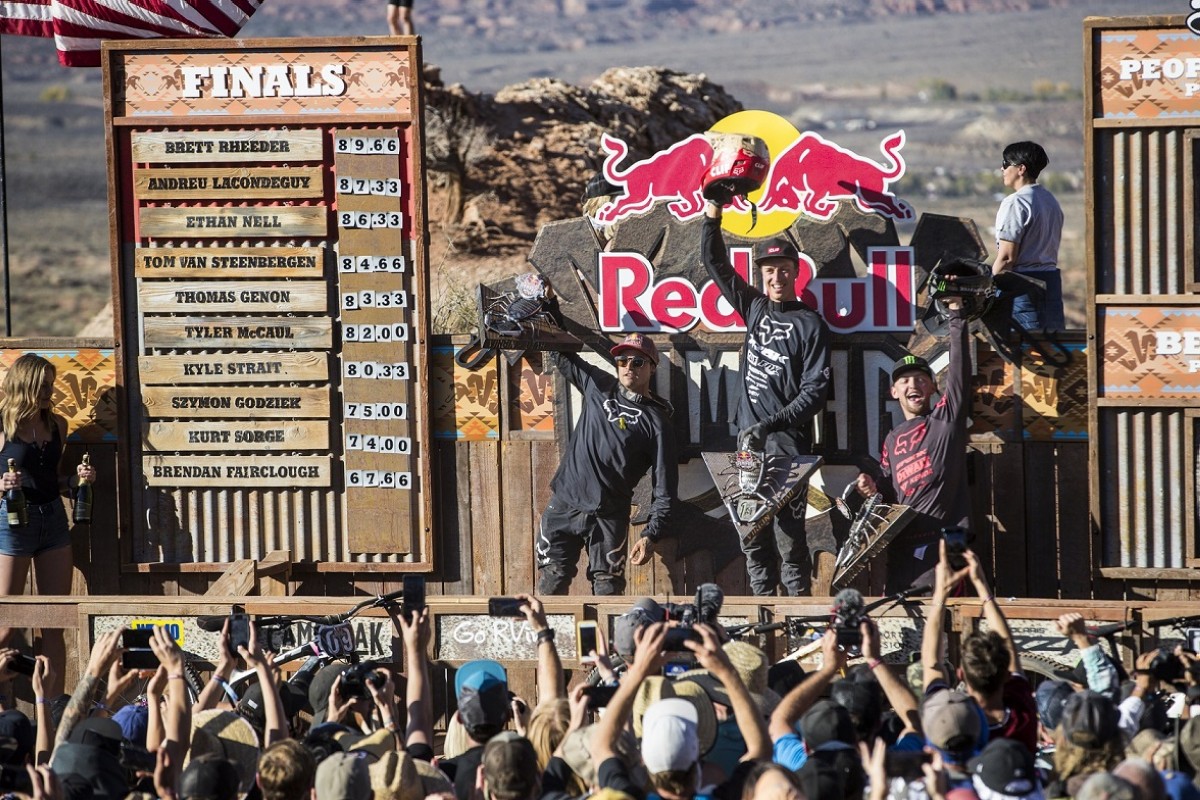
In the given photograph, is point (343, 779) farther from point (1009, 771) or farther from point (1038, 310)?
point (1038, 310)

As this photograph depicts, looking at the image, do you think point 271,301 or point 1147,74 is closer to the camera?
point 1147,74

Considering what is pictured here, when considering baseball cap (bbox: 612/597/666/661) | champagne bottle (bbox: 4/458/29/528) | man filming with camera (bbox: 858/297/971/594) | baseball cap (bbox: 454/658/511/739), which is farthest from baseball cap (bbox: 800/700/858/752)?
champagne bottle (bbox: 4/458/29/528)

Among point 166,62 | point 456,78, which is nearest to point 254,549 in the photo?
point 166,62

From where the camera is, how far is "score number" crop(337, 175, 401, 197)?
1063cm

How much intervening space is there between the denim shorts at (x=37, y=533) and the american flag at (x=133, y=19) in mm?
3252

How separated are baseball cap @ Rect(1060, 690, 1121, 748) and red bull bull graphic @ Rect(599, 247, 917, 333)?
183 inches

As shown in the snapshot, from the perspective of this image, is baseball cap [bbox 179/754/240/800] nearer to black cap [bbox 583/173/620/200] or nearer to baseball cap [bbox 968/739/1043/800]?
baseball cap [bbox 968/739/1043/800]

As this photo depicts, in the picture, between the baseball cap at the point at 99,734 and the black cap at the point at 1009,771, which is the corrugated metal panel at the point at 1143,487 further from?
the baseball cap at the point at 99,734

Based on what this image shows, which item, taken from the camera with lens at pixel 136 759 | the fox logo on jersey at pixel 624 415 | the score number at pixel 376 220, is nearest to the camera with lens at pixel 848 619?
the fox logo on jersey at pixel 624 415

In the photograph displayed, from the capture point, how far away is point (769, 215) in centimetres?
1034

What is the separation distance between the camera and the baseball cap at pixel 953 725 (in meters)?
5.71

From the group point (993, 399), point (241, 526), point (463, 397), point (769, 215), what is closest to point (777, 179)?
point (769, 215)

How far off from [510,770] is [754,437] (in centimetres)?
491

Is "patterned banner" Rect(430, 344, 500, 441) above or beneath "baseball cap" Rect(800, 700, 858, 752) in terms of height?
above
